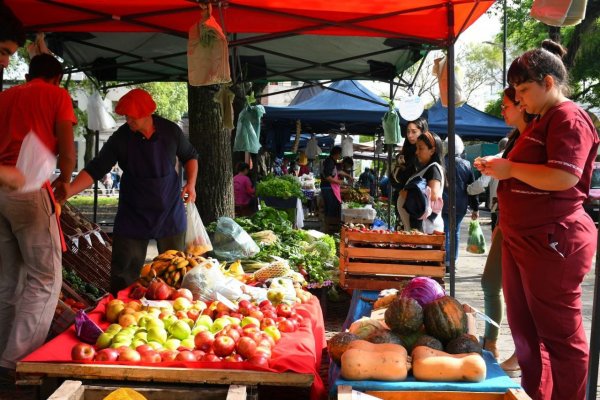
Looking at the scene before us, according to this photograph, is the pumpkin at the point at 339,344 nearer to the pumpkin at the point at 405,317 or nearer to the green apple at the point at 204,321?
the pumpkin at the point at 405,317

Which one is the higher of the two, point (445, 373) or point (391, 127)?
point (391, 127)

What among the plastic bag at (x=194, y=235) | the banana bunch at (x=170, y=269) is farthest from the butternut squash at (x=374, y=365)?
the plastic bag at (x=194, y=235)

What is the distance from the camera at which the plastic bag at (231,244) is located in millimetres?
6984

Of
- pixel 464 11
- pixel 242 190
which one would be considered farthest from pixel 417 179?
pixel 242 190

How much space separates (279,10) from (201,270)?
2.50m

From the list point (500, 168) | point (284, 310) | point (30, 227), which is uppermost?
point (500, 168)

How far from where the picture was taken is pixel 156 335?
12.1 ft

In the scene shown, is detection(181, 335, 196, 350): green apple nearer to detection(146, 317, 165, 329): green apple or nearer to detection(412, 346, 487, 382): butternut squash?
detection(146, 317, 165, 329): green apple

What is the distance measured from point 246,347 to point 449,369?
3.59 feet

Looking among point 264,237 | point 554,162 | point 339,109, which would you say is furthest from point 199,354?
point 339,109

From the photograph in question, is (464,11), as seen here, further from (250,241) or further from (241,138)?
(241,138)

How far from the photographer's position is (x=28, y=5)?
18.5ft

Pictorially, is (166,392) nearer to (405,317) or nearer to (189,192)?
(405,317)

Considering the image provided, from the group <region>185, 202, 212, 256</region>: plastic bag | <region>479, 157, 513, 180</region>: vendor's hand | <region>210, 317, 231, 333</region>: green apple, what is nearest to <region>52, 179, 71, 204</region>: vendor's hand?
<region>185, 202, 212, 256</region>: plastic bag
